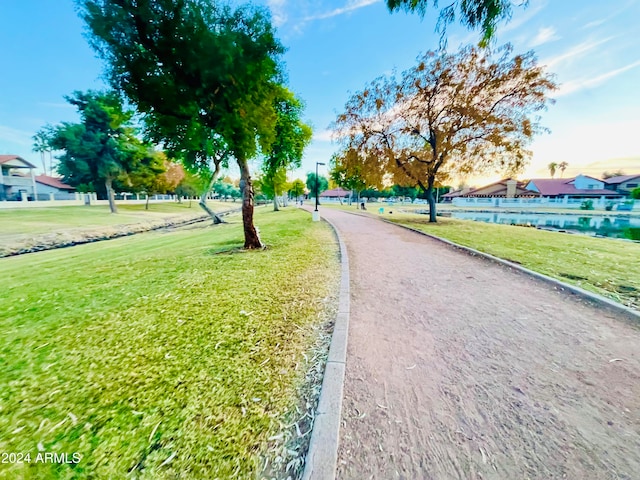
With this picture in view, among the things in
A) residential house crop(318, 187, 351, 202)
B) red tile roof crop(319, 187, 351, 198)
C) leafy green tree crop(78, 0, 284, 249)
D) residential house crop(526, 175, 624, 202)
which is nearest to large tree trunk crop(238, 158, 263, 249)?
leafy green tree crop(78, 0, 284, 249)

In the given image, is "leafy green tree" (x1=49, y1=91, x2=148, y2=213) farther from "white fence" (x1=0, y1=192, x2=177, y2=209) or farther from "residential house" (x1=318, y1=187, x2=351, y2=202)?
"residential house" (x1=318, y1=187, x2=351, y2=202)

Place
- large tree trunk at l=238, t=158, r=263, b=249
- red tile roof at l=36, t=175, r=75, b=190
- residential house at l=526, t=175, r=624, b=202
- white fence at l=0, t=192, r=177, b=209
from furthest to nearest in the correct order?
1. residential house at l=526, t=175, r=624, b=202
2. red tile roof at l=36, t=175, r=75, b=190
3. white fence at l=0, t=192, r=177, b=209
4. large tree trunk at l=238, t=158, r=263, b=249

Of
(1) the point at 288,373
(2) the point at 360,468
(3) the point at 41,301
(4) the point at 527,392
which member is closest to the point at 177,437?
(1) the point at 288,373

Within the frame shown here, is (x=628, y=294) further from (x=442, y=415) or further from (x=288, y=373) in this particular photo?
(x=288, y=373)

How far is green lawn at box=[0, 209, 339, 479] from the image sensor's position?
165cm

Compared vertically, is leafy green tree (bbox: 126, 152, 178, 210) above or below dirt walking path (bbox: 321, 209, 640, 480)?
above

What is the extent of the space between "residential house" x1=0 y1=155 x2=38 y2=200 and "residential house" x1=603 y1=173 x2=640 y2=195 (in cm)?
9853

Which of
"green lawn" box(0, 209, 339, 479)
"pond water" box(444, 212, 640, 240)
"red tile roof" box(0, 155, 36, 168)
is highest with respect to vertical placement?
"red tile roof" box(0, 155, 36, 168)

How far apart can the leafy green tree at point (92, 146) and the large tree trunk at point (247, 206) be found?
2811cm

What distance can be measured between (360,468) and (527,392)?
5.61ft

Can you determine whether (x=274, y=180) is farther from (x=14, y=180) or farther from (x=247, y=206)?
(x=14, y=180)

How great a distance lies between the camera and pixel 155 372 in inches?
93.7

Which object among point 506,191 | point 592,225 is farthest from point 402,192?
point 592,225

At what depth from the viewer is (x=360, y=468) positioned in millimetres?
1632
